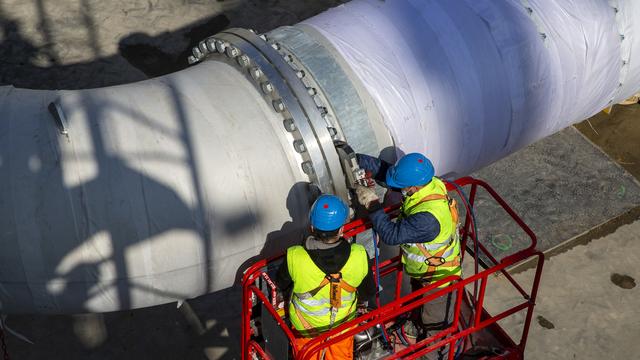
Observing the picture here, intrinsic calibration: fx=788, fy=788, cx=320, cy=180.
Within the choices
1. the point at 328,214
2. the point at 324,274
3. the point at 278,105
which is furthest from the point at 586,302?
the point at 278,105

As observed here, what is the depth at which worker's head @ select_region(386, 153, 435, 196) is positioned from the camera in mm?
5609

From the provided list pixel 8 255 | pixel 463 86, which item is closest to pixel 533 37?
pixel 463 86

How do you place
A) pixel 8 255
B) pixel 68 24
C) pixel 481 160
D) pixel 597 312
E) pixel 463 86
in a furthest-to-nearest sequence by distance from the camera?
pixel 68 24 → pixel 597 312 → pixel 481 160 → pixel 463 86 → pixel 8 255

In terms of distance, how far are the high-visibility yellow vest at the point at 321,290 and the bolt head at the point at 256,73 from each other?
141 cm

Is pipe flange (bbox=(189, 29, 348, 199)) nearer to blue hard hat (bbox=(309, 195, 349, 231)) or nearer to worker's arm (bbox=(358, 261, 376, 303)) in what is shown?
blue hard hat (bbox=(309, 195, 349, 231))

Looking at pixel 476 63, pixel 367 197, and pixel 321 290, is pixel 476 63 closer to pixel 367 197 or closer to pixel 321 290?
pixel 367 197

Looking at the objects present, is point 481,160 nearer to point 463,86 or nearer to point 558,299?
point 463,86

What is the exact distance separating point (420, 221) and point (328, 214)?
72cm

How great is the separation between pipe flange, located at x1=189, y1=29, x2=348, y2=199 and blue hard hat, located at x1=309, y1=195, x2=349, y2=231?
0.50 meters

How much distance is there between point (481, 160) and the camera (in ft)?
23.0

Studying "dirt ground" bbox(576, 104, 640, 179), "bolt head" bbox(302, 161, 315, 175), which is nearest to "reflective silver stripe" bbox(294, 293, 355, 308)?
"bolt head" bbox(302, 161, 315, 175)

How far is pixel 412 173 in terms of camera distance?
5609mm

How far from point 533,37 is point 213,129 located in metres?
2.91

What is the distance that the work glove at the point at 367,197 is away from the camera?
5949 mm
